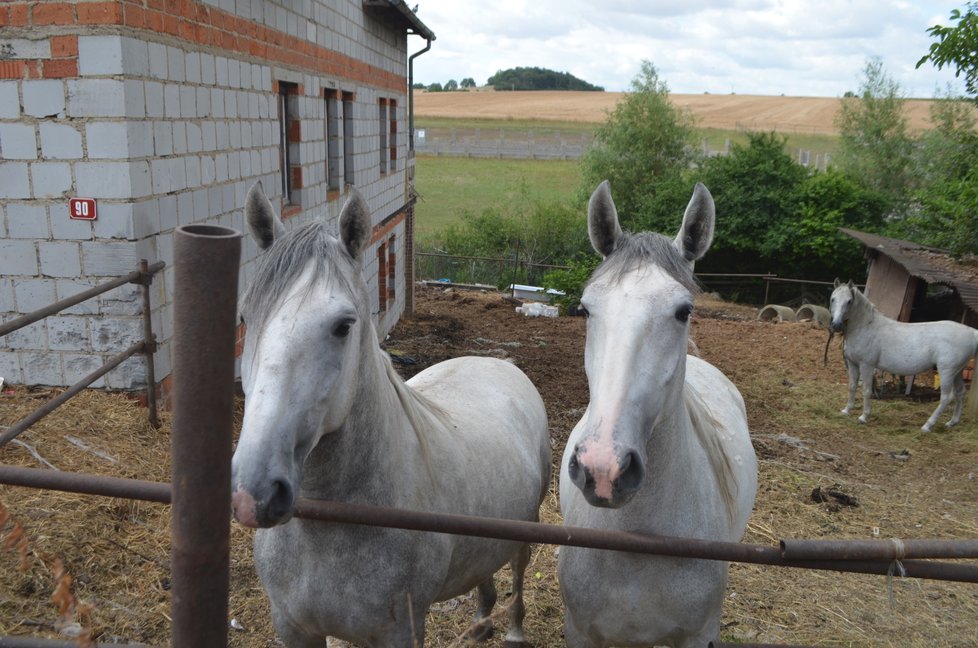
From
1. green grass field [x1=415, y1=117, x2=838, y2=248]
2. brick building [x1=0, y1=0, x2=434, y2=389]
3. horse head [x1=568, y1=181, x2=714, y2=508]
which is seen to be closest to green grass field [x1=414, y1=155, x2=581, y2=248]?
green grass field [x1=415, y1=117, x2=838, y2=248]

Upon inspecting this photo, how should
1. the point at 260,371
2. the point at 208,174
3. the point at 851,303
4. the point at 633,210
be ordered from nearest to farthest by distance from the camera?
the point at 260,371 → the point at 208,174 → the point at 851,303 → the point at 633,210

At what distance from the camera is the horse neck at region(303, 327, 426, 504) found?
2.08 meters

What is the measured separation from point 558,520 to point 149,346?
332cm

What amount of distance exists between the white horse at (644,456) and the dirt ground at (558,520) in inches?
25.0

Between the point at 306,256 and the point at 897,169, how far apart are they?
29719mm

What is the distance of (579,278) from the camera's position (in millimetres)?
18781

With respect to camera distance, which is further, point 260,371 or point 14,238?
point 14,238

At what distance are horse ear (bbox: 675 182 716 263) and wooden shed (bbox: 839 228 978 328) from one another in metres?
10.4

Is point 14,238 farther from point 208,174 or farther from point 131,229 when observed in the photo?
point 208,174

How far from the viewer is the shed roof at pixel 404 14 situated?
12.0 metres

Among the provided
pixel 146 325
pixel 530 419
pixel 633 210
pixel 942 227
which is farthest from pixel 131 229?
pixel 633 210

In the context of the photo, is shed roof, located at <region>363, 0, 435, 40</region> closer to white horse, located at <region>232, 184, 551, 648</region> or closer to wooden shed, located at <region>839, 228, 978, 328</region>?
wooden shed, located at <region>839, 228, 978, 328</region>

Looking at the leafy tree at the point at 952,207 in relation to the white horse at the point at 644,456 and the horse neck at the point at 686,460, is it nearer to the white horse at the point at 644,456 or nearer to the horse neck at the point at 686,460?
the horse neck at the point at 686,460

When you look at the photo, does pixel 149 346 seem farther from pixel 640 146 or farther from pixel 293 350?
pixel 640 146
